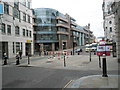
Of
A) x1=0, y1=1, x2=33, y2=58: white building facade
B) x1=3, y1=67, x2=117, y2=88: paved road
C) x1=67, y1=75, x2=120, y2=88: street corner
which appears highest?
x1=0, y1=1, x2=33, y2=58: white building facade

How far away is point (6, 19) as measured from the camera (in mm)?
30547

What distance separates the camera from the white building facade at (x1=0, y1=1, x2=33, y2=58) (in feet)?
98.5

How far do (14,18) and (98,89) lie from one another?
1192 inches

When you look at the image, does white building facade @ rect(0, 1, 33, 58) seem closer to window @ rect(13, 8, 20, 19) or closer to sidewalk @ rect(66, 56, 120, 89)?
window @ rect(13, 8, 20, 19)

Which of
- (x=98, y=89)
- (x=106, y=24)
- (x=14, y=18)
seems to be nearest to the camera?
(x=98, y=89)

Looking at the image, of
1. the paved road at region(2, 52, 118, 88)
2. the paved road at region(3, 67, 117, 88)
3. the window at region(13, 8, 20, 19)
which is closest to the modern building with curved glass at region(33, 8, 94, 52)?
the window at region(13, 8, 20, 19)

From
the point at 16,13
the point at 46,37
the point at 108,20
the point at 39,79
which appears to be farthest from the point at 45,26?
the point at 39,79

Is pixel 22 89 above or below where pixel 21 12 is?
below

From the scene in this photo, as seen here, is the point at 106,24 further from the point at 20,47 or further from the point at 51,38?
the point at 20,47

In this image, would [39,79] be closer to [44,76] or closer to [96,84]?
[44,76]

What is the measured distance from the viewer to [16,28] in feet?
115

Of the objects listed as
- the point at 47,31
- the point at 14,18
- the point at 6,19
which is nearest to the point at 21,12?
the point at 14,18

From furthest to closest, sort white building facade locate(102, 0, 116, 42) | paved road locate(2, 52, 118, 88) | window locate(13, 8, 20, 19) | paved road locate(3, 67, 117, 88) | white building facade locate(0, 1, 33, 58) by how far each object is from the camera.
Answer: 1. white building facade locate(102, 0, 116, 42)
2. window locate(13, 8, 20, 19)
3. white building facade locate(0, 1, 33, 58)
4. paved road locate(2, 52, 118, 88)
5. paved road locate(3, 67, 117, 88)

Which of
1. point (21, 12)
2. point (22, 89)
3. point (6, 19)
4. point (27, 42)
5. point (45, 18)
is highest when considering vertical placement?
point (45, 18)
